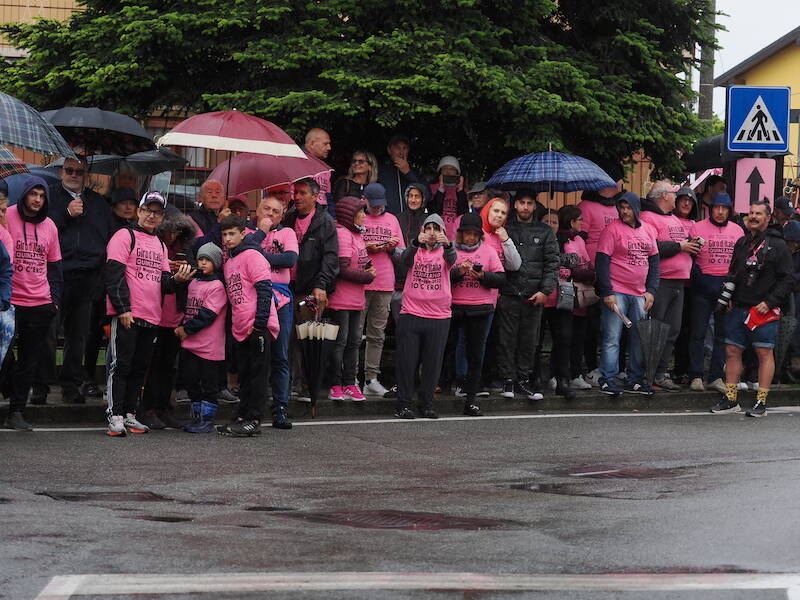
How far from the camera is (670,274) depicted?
16125 millimetres

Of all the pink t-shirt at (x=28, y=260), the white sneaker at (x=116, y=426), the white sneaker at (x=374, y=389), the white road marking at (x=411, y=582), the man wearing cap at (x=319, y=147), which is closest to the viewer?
the white road marking at (x=411, y=582)

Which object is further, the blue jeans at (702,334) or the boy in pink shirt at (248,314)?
the blue jeans at (702,334)

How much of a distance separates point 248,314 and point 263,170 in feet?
7.77

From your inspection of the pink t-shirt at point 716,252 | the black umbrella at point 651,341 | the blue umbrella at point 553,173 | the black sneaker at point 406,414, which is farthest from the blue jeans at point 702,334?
the black sneaker at point 406,414

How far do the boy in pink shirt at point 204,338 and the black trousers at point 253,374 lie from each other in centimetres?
20

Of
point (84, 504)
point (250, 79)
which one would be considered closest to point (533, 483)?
point (84, 504)

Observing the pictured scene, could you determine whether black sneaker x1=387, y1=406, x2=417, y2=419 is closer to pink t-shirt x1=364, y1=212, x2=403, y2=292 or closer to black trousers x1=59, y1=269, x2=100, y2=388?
pink t-shirt x1=364, y1=212, x2=403, y2=292

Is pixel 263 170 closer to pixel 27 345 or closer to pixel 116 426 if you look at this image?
pixel 27 345

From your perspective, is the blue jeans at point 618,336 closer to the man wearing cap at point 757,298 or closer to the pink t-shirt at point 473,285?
the man wearing cap at point 757,298

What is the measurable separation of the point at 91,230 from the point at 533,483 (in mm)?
5414

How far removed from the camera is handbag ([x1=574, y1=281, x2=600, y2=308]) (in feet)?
51.9

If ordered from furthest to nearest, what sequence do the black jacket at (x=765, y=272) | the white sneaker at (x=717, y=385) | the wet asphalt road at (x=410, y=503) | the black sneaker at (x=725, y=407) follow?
the white sneaker at (x=717, y=385), the black sneaker at (x=725, y=407), the black jacket at (x=765, y=272), the wet asphalt road at (x=410, y=503)

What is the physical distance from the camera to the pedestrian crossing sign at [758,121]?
57.3ft

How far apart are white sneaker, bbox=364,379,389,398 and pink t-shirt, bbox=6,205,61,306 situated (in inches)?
140
